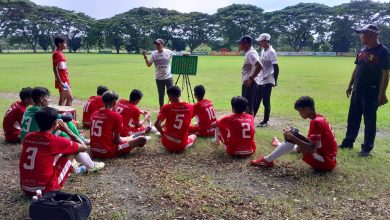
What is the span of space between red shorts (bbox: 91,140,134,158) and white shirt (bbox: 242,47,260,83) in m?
Result: 3.10

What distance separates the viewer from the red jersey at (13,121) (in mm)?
6566

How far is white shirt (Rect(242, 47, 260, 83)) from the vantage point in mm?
7421

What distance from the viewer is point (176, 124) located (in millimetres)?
6102

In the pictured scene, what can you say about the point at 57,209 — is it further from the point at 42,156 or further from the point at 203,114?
the point at 203,114

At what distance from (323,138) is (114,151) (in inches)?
124

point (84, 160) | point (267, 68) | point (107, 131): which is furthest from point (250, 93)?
point (84, 160)

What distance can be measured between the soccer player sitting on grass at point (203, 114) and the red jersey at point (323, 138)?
236 centimetres

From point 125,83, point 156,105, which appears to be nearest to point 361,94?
point 156,105

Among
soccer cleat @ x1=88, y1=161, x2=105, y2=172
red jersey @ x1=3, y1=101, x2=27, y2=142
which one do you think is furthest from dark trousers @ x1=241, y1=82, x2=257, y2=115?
red jersey @ x1=3, y1=101, x2=27, y2=142

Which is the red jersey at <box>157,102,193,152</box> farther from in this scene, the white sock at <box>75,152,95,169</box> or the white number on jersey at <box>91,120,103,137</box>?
the white sock at <box>75,152,95,169</box>

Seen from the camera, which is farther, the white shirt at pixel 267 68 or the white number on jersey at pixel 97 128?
the white shirt at pixel 267 68

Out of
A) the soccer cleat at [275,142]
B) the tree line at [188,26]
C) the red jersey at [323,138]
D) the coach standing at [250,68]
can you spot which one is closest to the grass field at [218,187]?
the soccer cleat at [275,142]

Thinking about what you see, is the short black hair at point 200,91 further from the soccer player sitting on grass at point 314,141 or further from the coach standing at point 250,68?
the soccer player sitting on grass at point 314,141

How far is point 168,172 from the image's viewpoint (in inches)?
208
